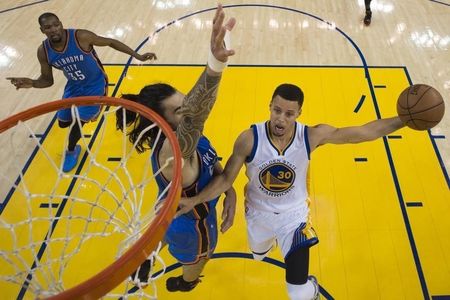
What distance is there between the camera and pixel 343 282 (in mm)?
3373

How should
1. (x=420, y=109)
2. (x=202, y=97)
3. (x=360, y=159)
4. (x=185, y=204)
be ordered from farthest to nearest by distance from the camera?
(x=360, y=159)
(x=420, y=109)
(x=185, y=204)
(x=202, y=97)

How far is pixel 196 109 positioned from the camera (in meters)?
1.85

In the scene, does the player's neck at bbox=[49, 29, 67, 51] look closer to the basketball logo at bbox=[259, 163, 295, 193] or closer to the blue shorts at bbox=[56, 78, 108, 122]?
the blue shorts at bbox=[56, 78, 108, 122]

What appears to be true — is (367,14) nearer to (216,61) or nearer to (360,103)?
(360,103)

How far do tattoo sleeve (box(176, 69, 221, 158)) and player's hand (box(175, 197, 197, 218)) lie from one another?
0.45m

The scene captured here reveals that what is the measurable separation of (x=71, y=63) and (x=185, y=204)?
2.18 metres

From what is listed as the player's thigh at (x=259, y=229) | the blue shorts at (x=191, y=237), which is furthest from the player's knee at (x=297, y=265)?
the blue shorts at (x=191, y=237)

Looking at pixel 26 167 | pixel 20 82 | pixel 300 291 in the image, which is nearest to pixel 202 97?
pixel 300 291

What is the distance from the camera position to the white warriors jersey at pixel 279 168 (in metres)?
2.72

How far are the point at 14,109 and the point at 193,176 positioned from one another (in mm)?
3605

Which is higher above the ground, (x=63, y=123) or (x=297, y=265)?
(x=63, y=123)

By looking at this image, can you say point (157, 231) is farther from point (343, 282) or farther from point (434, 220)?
point (434, 220)

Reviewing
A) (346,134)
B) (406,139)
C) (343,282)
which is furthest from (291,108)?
(406,139)

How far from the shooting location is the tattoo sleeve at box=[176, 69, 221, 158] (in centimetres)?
179
